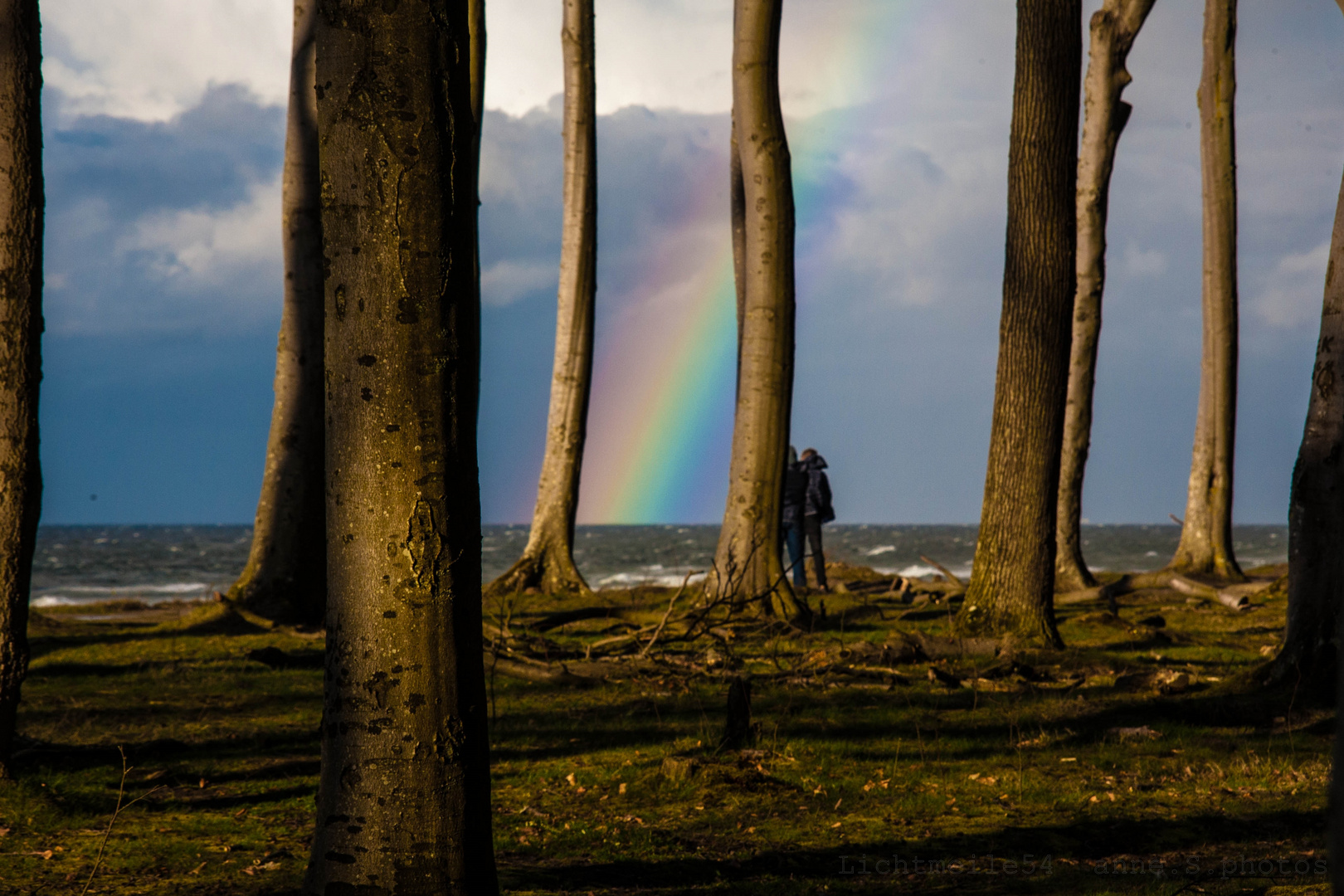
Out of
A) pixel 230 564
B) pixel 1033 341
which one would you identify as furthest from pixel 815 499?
pixel 230 564

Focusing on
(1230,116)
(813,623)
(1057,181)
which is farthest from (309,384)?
(1230,116)

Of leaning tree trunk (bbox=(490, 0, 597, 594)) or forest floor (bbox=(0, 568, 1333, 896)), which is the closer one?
forest floor (bbox=(0, 568, 1333, 896))

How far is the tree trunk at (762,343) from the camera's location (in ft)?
37.6

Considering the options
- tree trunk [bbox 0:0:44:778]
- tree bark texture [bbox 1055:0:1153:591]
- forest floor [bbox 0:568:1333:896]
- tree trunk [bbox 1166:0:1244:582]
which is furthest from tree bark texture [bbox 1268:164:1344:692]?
tree trunk [bbox 1166:0:1244:582]

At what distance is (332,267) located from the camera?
3.08 metres

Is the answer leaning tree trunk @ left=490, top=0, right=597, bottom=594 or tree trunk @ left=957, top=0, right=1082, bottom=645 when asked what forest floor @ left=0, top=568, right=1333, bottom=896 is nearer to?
tree trunk @ left=957, top=0, right=1082, bottom=645

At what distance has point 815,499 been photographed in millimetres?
16625

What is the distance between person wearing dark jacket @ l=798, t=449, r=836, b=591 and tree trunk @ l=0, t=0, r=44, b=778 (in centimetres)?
1265

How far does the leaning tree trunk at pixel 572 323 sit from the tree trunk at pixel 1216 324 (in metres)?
10.3

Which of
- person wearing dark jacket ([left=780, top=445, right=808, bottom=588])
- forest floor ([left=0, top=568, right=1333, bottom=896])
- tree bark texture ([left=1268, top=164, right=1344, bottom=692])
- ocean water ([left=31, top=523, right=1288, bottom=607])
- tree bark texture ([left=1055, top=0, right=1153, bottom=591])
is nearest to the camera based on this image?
forest floor ([left=0, top=568, right=1333, bottom=896])

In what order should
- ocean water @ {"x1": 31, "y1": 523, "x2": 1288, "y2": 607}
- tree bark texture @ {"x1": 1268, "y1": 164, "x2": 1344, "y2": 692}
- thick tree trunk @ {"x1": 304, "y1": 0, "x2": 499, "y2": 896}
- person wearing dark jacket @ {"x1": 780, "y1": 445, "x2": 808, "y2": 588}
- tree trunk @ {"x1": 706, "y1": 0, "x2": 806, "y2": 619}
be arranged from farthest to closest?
ocean water @ {"x1": 31, "y1": 523, "x2": 1288, "y2": 607}, person wearing dark jacket @ {"x1": 780, "y1": 445, "x2": 808, "y2": 588}, tree trunk @ {"x1": 706, "y1": 0, "x2": 806, "y2": 619}, tree bark texture @ {"x1": 1268, "y1": 164, "x2": 1344, "y2": 692}, thick tree trunk @ {"x1": 304, "y1": 0, "x2": 499, "y2": 896}

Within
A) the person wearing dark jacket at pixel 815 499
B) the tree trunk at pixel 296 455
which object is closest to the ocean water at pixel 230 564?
the person wearing dark jacket at pixel 815 499

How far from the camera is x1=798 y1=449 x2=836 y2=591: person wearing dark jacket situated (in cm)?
1661

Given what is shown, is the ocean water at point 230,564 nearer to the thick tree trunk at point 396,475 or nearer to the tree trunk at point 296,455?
the tree trunk at point 296,455
